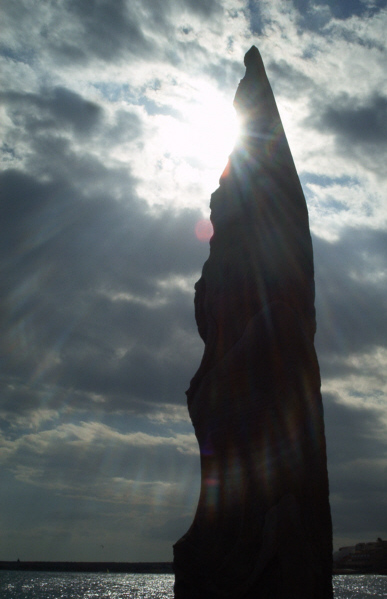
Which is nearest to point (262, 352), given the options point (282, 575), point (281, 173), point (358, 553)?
point (282, 575)

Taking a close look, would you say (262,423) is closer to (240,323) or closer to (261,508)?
(261,508)

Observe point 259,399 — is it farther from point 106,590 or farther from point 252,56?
point 106,590

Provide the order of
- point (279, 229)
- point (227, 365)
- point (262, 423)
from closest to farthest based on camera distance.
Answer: point (262, 423) → point (227, 365) → point (279, 229)

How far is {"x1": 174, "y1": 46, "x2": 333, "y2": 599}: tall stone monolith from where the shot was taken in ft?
25.7

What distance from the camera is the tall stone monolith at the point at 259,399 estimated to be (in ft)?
25.7

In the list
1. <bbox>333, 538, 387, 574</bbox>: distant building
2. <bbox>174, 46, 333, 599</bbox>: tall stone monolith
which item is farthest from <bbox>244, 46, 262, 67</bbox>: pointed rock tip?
<bbox>333, 538, 387, 574</bbox>: distant building

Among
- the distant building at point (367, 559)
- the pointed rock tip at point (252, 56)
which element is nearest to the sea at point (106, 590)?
the distant building at point (367, 559)

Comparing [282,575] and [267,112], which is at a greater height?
[267,112]

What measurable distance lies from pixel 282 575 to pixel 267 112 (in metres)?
9.34

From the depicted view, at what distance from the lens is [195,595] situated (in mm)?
8000

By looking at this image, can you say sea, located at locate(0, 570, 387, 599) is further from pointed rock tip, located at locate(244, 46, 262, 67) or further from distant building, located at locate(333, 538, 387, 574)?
pointed rock tip, located at locate(244, 46, 262, 67)

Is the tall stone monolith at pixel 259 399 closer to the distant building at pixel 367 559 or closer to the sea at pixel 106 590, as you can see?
the sea at pixel 106 590

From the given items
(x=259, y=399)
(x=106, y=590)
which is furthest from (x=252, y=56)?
(x=106, y=590)

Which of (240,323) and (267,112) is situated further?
(267,112)
